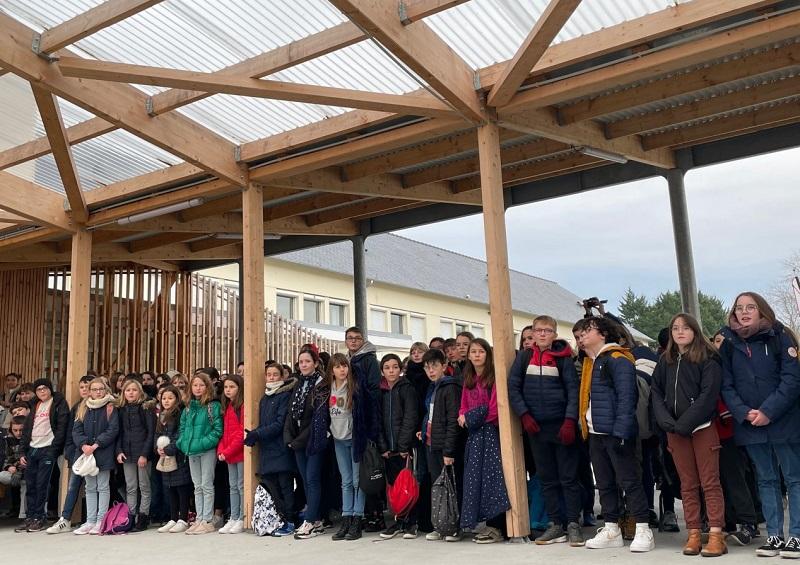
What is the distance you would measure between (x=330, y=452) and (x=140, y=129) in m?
3.65

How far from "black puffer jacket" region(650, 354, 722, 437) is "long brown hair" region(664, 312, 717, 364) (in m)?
0.03

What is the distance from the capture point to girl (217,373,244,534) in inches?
295

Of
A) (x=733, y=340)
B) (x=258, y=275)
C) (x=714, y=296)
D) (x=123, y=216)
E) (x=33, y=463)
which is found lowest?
(x=33, y=463)

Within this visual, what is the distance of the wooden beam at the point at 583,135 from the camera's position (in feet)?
23.2

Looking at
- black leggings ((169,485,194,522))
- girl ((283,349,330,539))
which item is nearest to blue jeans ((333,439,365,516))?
girl ((283,349,330,539))

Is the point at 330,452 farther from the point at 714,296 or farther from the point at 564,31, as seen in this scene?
the point at 714,296

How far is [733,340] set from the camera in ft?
16.8

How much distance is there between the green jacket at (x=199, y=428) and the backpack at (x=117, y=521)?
106 centimetres

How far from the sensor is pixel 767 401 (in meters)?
4.82

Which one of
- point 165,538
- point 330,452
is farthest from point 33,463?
point 330,452

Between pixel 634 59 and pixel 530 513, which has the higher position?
pixel 634 59

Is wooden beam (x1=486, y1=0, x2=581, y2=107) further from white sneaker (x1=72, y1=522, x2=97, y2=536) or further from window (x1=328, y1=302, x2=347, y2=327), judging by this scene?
window (x1=328, y1=302, x2=347, y2=327)

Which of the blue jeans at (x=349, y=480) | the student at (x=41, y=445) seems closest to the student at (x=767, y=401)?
the blue jeans at (x=349, y=480)

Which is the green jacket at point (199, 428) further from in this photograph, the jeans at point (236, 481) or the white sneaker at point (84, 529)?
the white sneaker at point (84, 529)
